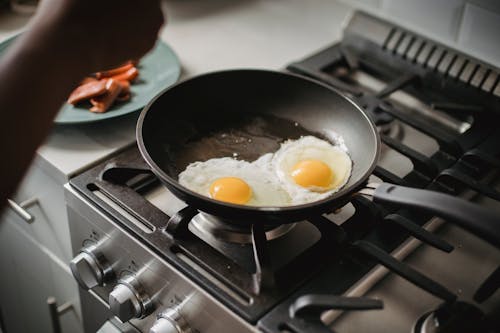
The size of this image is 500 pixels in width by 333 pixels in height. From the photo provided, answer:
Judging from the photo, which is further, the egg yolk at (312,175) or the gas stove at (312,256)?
the egg yolk at (312,175)

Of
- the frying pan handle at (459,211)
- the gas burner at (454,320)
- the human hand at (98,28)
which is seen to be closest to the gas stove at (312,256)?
the gas burner at (454,320)

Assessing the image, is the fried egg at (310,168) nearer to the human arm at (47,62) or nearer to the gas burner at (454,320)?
the gas burner at (454,320)

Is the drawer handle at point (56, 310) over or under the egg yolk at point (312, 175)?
under

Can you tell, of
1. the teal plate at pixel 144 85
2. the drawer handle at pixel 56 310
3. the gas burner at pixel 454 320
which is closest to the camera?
the gas burner at pixel 454 320

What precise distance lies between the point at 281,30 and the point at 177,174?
1.92 feet

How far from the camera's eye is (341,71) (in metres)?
1.30


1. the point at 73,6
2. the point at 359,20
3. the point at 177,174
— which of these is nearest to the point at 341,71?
the point at 359,20

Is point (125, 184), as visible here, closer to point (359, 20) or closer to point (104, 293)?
point (104, 293)

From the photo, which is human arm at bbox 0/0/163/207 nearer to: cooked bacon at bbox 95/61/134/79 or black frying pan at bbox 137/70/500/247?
black frying pan at bbox 137/70/500/247

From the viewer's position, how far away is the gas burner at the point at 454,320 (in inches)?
32.1

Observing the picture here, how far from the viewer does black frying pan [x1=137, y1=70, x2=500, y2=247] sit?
3.24 feet

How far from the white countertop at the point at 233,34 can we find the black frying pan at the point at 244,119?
0.11 metres

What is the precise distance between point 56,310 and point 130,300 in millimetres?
341

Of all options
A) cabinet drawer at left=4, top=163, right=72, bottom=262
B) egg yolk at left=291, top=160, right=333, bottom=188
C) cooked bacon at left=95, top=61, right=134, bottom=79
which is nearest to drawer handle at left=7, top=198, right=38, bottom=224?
cabinet drawer at left=4, top=163, right=72, bottom=262
